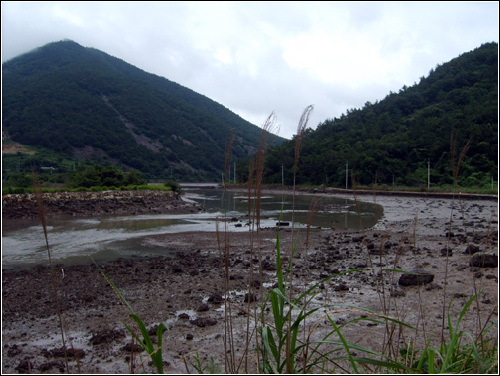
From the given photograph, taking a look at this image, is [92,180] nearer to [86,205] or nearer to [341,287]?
[86,205]

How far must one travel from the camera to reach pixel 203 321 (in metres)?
4.81

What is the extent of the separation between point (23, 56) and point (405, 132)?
328ft

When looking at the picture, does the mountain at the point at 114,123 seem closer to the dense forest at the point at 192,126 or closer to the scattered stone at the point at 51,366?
the dense forest at the point at 192,126

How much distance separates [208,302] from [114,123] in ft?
180

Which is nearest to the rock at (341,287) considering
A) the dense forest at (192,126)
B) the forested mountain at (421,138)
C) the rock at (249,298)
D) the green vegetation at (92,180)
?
the rock at (249,298)

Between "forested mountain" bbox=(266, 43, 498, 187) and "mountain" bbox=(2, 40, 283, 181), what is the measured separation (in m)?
17.0

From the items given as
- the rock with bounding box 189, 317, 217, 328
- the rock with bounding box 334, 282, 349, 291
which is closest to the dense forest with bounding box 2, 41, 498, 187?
the rock with bounding box 334, 282, 349, 291

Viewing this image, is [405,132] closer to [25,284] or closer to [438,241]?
[438,241]

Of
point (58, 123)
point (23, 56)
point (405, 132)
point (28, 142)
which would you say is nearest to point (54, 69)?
point (23, 56)

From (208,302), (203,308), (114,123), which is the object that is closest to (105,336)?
(203,308)

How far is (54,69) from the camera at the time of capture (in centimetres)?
8394

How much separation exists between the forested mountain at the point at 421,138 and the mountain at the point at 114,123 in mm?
17050

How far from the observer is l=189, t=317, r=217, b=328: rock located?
15.6 feet

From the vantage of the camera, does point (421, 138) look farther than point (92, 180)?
No
